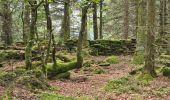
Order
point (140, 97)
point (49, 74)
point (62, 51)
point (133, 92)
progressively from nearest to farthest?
point (140, 97), point (133, 92), point (49, 74), point (62, 51)

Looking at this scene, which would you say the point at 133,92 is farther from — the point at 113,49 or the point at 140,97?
the point at 113,49

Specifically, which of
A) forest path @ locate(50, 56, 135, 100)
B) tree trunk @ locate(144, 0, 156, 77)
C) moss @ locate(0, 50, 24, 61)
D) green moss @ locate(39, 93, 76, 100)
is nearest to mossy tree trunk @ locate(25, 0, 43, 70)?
forest path @ locate(50, 56, 135, 100)

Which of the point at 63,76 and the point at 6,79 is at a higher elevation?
the point at 6,79

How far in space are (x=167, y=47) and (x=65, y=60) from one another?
9.69 metres

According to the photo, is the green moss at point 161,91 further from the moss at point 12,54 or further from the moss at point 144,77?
the moss at point 12,54

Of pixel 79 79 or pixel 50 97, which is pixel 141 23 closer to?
pixel 79 79

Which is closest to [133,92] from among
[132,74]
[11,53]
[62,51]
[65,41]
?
[132,74]

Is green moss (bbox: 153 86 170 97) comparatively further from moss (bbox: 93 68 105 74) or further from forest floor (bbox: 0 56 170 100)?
moss (bbox: 93 68 105 74)

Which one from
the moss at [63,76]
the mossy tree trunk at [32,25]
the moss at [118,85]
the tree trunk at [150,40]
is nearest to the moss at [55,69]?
the moss at [63,76]

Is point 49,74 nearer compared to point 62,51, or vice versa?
point 49,74

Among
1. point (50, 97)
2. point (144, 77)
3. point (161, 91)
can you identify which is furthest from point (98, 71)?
point (50, 97)

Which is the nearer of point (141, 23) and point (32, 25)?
point (32, 25)

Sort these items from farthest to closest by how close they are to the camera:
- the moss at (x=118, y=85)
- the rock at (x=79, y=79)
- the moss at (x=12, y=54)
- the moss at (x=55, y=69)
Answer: the moss at (x=12, y=54)
the moss at (x=55, y=69)
the rock at (x=79, y=79)
the moss at (x=118, y=85)

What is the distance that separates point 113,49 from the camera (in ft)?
96.2
